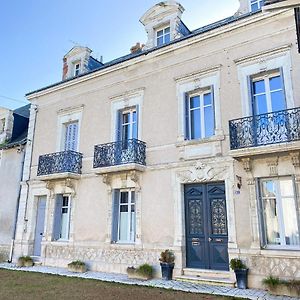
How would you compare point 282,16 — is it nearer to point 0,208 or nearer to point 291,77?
point 291,77

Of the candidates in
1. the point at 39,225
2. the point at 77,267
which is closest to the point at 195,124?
the point at 77,267

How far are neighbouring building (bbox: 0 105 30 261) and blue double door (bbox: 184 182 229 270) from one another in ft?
24.7

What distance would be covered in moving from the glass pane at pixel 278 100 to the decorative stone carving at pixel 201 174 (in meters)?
2.08

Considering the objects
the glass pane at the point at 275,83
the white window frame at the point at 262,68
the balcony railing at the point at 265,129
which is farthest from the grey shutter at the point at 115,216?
the glass pane at the point at 275,83

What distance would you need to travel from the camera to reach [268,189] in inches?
300

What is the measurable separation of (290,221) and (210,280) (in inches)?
95.0

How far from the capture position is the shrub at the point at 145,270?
8.28 m

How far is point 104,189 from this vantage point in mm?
10078

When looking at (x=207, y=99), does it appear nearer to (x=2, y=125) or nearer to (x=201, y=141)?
(x=201, y=141)

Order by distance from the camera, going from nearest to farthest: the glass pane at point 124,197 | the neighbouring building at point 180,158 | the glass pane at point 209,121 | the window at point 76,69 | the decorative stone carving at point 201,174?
the neighbouring building at point 180,158 < the decorative stone carving at point 201,174 < the glass pane at point 209,121 < the glass pane at point 124,197 < the window at point 76,69

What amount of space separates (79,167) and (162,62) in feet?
15.2

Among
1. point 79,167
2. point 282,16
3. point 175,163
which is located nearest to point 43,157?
point 79,167

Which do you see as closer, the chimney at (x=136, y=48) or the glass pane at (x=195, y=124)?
the glass pane at (x=195, y=124)

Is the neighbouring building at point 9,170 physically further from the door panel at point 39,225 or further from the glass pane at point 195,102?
the glass pane at point 195,102
